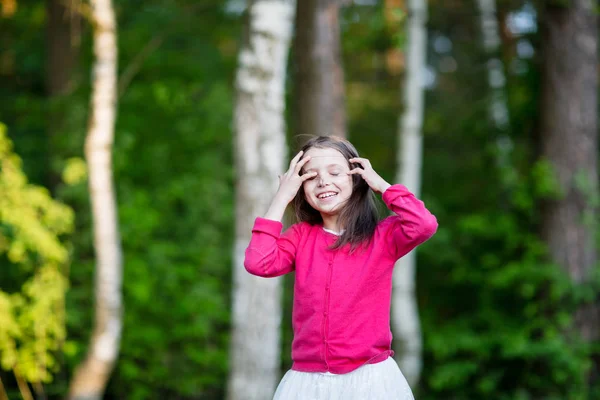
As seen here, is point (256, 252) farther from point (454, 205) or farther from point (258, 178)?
point (454, 205)

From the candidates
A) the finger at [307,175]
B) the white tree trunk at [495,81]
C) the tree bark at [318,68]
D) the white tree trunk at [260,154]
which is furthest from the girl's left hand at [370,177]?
the white tree trunk at [495,81]

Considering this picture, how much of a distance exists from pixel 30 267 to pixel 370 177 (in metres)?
5.86

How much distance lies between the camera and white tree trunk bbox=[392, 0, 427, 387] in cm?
862

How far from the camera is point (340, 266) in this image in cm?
265

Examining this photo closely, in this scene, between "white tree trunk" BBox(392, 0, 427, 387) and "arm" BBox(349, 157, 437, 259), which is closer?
"arm" BBox(349, 157, 437, 259)

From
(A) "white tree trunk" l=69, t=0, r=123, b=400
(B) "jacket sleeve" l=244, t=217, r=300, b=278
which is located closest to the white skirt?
(B) "jacket sleeve" l=244, t=217, r=300, b=278

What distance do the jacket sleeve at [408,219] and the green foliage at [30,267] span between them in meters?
4.99

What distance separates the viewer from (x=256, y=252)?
2617mm

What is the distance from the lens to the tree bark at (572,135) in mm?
8211

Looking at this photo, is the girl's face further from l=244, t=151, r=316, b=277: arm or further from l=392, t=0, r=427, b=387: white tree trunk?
l=392, t=0, r=427, b=387: white tree trunk

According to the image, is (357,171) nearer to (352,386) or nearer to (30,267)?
(352,386)

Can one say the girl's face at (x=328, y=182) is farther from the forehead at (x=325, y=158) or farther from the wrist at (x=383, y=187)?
the wrist at (x=383, y=187)

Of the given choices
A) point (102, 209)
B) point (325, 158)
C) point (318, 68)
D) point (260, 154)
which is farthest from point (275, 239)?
point (102, 209)

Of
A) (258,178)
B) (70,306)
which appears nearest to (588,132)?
(258,178)
